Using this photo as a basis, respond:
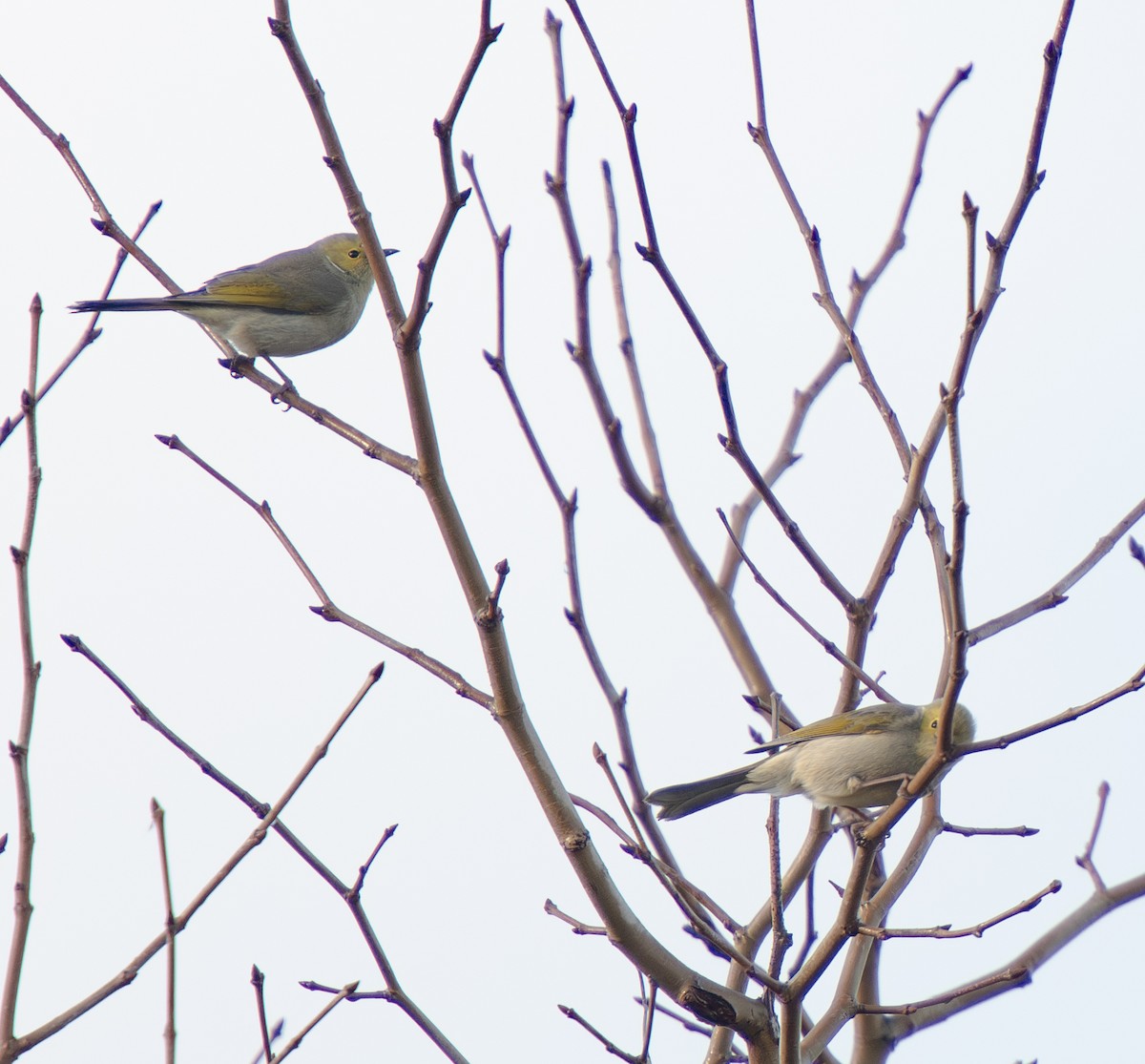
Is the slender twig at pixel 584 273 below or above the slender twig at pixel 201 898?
above

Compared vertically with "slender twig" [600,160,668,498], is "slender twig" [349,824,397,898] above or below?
below

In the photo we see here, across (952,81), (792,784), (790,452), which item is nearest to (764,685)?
(792,784)

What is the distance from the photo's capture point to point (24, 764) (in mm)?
2443

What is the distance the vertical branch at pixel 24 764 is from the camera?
2.30 m

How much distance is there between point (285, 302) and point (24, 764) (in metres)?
3.99

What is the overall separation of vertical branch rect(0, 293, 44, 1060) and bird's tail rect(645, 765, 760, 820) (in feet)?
8.28

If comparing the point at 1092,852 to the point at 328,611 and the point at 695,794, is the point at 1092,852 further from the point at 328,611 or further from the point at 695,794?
the point at 328,611

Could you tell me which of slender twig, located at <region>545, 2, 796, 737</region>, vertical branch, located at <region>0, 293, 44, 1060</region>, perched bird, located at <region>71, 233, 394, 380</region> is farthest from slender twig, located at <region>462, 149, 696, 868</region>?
perched bird, located at <region>71, 233, 394, 380</region>

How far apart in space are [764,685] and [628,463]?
1324 millimetres

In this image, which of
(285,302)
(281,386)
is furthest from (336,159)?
(285,302)

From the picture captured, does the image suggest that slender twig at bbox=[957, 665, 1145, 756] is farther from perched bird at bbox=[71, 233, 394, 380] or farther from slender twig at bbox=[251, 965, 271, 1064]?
perched bird at bbox=[71, 233, 394, 380]

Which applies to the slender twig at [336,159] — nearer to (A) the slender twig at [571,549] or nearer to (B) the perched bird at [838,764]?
(A) the slender twig at [571,549]

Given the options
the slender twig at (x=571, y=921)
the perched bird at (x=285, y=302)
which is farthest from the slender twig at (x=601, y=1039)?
the perched bird at (x=285, y=302)

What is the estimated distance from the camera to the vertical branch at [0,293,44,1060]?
2.30m
